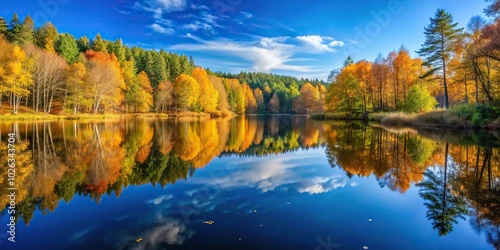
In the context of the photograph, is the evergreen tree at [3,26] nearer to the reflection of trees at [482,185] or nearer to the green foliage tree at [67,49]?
the green foliage tree at [67,49]

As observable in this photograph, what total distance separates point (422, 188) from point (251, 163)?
710cm

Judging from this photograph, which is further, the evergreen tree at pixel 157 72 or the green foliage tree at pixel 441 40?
the evergreen tree at pixel 157 72

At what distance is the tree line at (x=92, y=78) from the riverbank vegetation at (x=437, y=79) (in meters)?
36.7

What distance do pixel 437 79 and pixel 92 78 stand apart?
192 feet

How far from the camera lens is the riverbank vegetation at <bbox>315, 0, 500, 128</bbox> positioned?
1032 inches

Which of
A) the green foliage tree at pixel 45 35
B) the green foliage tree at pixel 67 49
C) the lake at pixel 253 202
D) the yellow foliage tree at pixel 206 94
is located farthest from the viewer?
the yellow foliage tree at pixel 206 94

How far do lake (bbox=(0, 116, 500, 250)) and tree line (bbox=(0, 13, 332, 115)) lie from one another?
40.0 m

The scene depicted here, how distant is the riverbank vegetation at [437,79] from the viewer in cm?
2620

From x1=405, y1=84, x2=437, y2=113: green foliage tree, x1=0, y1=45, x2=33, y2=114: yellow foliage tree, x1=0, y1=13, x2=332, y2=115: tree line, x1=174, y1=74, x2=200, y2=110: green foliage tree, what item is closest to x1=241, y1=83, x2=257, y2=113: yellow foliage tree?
x1=0, y1=13, x2=332, y2=115: tree line

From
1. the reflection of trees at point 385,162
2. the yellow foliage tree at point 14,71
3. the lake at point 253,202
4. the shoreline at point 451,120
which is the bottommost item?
the lake at point 253,202

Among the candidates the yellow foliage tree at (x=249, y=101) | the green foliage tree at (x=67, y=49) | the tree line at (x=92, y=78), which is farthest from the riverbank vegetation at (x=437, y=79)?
the yellow foliage tree at (x=249, y=101)

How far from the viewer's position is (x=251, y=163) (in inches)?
539

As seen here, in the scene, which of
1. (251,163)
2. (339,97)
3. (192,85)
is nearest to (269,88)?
(192,85)

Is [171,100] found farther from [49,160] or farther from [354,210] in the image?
[354,210]
